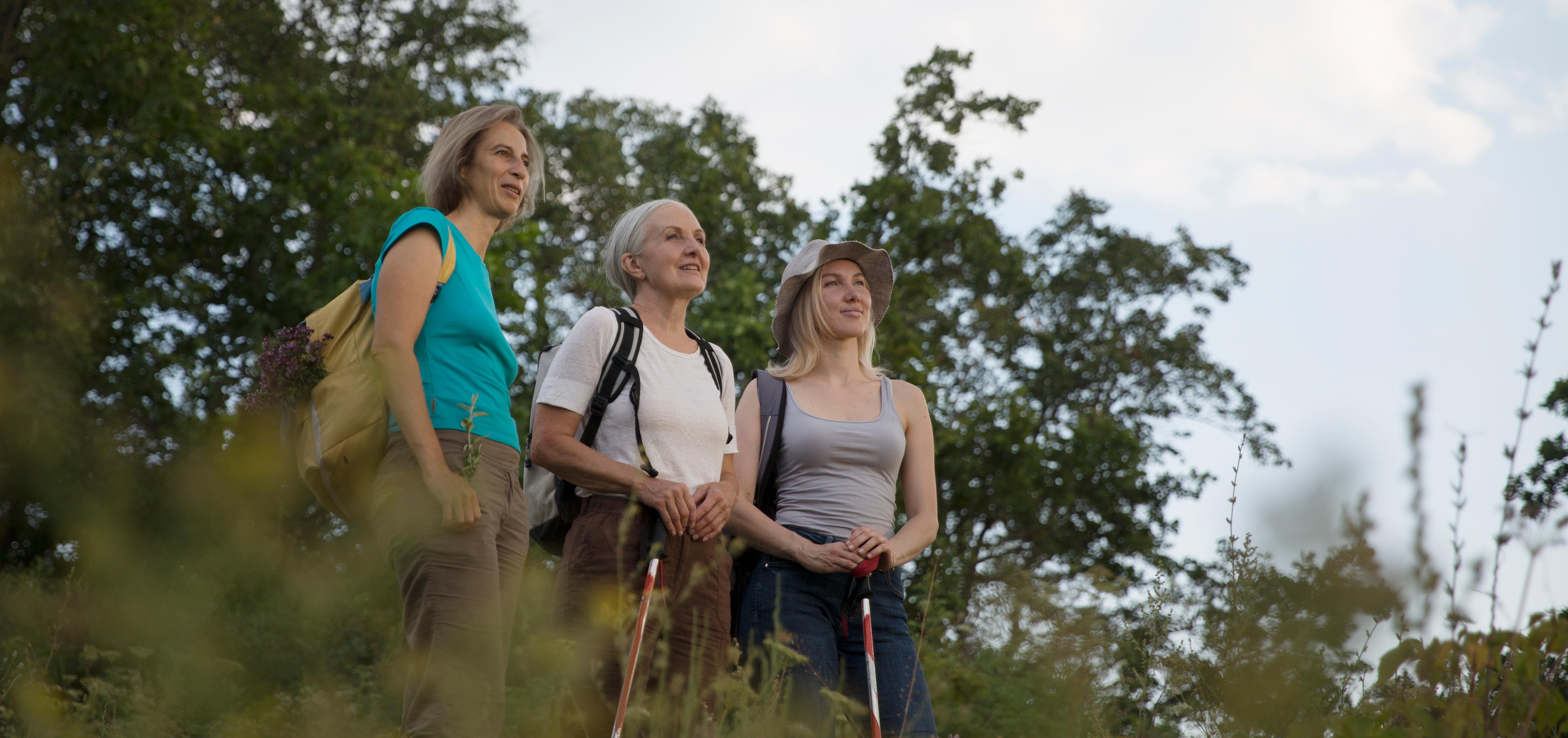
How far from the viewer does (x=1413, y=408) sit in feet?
3.88

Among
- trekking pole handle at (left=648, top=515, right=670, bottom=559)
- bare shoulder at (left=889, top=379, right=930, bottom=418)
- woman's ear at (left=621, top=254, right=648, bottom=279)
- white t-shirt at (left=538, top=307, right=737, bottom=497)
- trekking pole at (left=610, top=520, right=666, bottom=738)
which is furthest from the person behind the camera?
bare shoulder at (left=889, top=379, right=930, bottom=418)

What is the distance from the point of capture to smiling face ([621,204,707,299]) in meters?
2.90

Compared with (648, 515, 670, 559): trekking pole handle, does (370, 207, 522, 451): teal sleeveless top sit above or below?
above

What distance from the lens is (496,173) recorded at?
2.62 meters

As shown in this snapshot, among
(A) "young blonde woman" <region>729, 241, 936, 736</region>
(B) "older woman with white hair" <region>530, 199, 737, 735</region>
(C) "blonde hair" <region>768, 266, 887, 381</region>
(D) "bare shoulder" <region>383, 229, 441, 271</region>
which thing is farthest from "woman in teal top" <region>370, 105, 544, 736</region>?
(C) "blonde hair" <region>768, 266, 887, 381</region>

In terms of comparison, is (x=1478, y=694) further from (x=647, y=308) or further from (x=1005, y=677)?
(x=647, y=308)

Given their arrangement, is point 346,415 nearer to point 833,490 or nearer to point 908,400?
point 833,490

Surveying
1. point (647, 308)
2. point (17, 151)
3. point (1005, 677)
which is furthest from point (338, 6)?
point (1005, 677)

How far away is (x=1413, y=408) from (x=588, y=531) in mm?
1747

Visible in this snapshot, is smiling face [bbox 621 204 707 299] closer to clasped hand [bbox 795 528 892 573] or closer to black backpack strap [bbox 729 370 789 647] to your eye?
black backpack strap [bbox 729 370 789 647]

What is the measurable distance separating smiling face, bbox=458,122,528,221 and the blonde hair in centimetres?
93

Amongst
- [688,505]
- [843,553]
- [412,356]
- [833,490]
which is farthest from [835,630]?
[412,356]

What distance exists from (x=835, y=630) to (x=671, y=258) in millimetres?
1030

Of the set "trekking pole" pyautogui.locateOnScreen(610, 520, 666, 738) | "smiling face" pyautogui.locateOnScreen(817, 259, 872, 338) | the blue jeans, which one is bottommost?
"trekking pole" pyautogui.locateOnScreen(610, 520, 666, 738)
